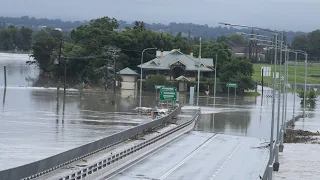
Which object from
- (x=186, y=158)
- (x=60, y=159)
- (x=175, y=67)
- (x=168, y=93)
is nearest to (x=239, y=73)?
(x=175, y=67)

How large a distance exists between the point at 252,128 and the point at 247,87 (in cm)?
5614

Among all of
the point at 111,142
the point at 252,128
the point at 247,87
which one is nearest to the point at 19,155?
the point at 111,142

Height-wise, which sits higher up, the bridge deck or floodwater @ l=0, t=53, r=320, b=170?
floodwater @ l=0, t=53, r=320, b=170

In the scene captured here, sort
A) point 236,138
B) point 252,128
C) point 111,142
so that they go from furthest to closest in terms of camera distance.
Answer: point 252,128
point 236,138
point 111,142

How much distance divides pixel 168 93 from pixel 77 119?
541 inches

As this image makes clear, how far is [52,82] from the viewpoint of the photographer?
5404 inches

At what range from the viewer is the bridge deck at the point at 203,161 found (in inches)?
1476

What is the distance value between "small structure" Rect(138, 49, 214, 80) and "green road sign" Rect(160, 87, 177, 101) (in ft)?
155

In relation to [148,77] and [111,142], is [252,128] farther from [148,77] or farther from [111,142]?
[148,77]

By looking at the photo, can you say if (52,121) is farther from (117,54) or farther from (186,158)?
(117,54)

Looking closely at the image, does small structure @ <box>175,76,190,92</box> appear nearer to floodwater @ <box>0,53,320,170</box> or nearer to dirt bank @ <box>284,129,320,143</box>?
floodwater @ <box>0,53,320,170</box>

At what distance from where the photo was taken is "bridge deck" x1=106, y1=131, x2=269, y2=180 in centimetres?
3750

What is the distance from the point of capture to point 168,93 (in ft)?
257

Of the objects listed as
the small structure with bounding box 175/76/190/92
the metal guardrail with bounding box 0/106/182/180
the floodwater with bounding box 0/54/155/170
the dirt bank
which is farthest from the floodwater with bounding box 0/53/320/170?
the small structure with bounding box 175/76/190/92
